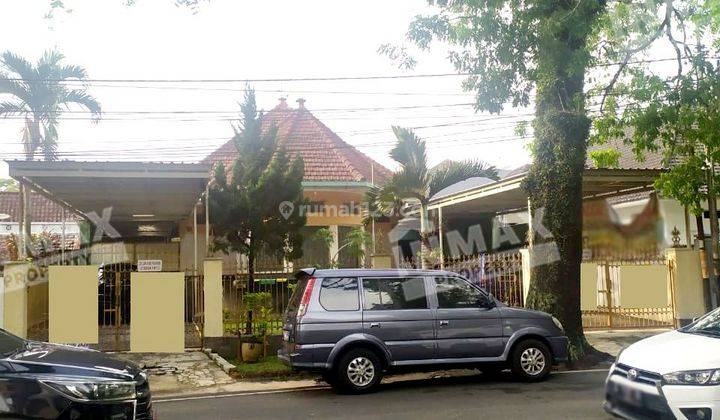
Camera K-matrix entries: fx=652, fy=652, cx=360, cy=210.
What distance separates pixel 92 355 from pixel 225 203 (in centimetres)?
867

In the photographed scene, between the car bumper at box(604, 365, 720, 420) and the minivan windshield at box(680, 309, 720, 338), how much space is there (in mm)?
1068

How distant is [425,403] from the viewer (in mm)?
8352

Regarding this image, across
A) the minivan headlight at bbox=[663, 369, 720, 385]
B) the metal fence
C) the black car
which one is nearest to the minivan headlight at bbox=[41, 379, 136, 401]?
the black car

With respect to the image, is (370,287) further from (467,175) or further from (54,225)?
(54,225)

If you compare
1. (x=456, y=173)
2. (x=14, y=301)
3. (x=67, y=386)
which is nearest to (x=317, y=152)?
(x=456, y=173)

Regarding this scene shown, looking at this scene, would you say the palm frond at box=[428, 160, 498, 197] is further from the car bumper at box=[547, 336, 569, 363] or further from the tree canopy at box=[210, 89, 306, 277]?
the car bumper at box=[547, 336, 569, 363]

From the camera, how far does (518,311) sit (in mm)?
9734

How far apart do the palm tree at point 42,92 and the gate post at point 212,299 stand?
37.7 feet

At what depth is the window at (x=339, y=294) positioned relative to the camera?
30.0ft

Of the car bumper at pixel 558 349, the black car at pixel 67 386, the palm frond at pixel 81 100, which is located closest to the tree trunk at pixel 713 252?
the car bumper at pixel 558 349

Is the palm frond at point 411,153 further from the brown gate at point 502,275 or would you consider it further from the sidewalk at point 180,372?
the sidewalk at point 180,372

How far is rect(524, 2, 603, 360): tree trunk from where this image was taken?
1177 centimetres

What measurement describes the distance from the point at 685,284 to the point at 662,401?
1040 centimetres

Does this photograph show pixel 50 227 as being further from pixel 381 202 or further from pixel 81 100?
pixel 381 202
